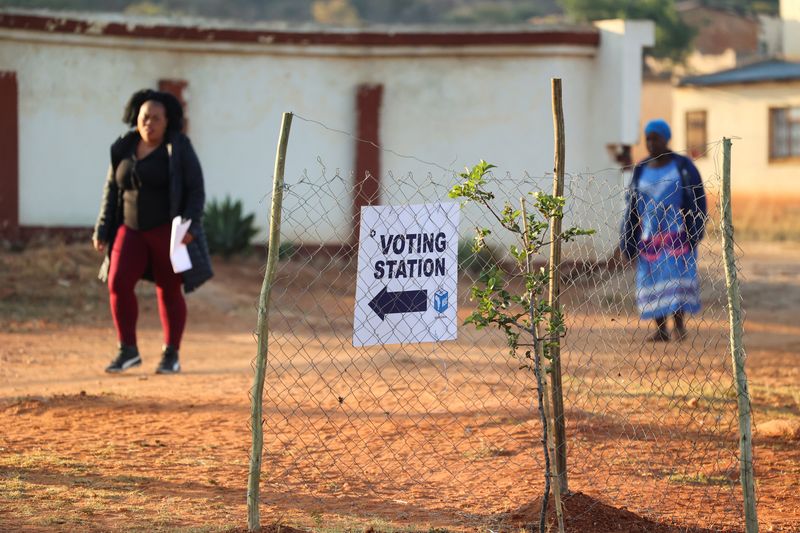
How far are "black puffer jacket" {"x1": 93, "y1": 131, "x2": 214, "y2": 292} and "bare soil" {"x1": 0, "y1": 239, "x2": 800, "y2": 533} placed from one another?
846 mm

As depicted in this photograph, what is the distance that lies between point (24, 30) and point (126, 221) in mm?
7564

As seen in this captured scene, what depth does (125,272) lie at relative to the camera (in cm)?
804

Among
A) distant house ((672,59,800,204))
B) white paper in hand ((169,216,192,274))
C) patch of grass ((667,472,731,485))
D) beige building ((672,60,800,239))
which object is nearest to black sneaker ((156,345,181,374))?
white paper in hand ((169,216,192,274))

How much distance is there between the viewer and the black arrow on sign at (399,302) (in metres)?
5.00

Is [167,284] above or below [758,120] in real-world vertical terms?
below

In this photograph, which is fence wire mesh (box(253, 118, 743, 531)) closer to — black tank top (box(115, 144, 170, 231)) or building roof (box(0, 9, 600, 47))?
black tank top (box(115, 144, 170, 231))

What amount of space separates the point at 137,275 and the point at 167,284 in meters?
0.21

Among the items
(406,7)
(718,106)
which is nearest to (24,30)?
(718,106)

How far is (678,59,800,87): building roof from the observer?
90.4 ft

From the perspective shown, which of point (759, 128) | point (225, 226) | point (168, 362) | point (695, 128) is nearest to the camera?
point (168, 362)

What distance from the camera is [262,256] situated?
50.1ft

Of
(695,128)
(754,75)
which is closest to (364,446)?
(754,75)

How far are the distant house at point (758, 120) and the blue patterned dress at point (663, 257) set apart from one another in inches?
678

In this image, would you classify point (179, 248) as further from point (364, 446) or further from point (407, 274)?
point (407, 274)
